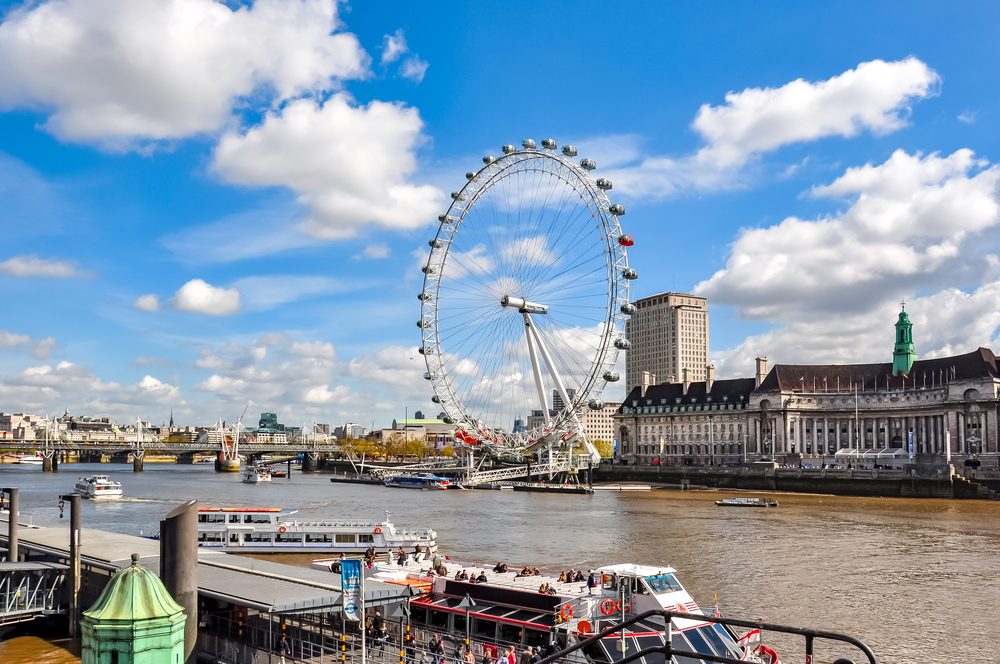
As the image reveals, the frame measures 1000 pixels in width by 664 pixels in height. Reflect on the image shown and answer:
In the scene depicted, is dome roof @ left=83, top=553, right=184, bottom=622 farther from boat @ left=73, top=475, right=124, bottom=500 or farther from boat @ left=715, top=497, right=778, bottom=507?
boat @ left=73, top=475, right=124, bottom=500

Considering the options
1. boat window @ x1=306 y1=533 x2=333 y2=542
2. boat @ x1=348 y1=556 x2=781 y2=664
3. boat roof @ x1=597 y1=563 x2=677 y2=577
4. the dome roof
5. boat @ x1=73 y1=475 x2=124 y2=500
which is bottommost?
boat @ x1=73 y1=475 x2=124 y2=500

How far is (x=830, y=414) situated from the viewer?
14450 cm

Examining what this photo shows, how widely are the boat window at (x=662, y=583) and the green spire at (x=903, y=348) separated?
417 ft

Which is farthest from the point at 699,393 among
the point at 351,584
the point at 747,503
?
the point at 351,584

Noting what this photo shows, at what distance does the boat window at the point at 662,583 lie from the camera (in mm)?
24938

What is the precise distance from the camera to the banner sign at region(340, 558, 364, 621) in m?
18.7

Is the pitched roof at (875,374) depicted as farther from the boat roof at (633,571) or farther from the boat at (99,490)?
the boat roof at (633,571)

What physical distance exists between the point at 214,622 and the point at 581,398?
235ft

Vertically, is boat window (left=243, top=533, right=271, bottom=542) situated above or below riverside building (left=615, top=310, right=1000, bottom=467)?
below

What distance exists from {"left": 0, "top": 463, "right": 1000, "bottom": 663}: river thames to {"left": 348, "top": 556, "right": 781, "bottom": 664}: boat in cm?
581

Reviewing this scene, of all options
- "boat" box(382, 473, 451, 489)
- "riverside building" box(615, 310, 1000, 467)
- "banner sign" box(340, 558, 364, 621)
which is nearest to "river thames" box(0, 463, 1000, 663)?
"banner sign" box(340, 558, 364, 621)

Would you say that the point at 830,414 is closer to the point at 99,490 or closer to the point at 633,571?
the point at 99,490

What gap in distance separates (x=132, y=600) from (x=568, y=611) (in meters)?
19.1

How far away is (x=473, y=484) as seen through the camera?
128m
